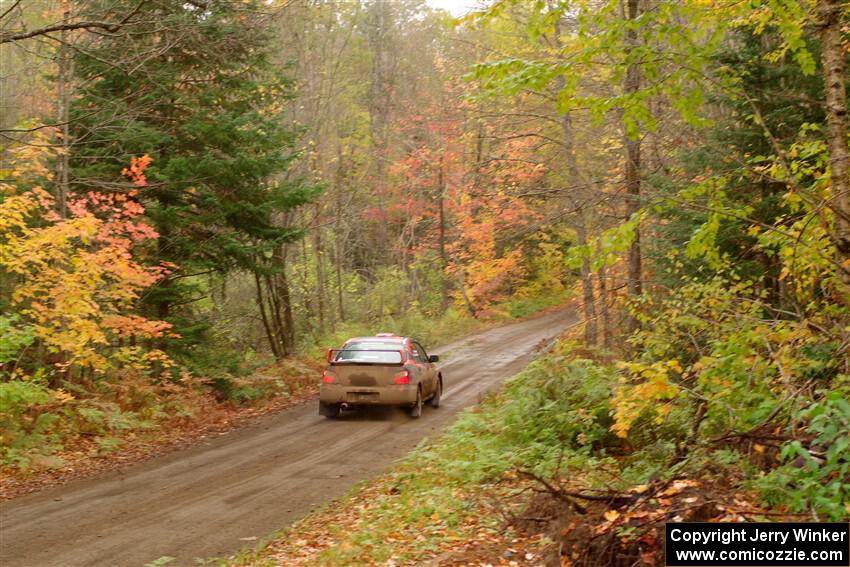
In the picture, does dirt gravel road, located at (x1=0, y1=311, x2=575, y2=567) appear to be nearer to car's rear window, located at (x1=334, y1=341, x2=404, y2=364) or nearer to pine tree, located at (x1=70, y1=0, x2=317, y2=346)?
car's rear window, located at (x1=334, y1=341, x2=404, y2=364)

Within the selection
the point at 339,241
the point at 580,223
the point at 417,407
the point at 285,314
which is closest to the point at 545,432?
the point at 417,407

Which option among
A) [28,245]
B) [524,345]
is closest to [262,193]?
[28,245]

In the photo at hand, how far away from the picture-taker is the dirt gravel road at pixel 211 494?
298 inches

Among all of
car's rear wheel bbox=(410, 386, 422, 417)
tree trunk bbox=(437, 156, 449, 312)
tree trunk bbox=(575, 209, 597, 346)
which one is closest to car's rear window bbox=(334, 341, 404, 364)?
car's rear wheel bbox=(410, 386, 422, 417)

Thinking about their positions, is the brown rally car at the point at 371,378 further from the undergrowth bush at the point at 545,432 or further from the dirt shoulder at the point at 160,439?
the undergrowth bush at the point at 545,432

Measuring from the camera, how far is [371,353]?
15.2 m

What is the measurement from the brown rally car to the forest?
6.37 ft

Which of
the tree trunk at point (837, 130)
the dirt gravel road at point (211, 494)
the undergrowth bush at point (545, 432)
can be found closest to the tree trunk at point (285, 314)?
the dirt gravel road at point (211, 494)

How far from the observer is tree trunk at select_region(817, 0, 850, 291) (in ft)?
19.0

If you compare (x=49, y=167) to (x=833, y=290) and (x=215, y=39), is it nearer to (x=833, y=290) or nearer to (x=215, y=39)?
(x=215, y=39)

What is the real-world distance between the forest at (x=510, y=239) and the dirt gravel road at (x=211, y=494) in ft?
2.97

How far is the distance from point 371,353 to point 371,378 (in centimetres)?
62

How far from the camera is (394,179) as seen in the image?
4325cm

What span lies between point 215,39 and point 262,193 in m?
4.16
